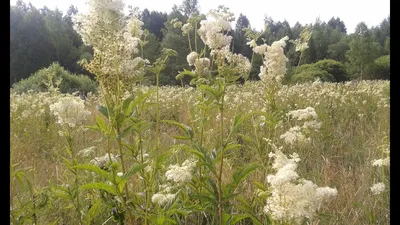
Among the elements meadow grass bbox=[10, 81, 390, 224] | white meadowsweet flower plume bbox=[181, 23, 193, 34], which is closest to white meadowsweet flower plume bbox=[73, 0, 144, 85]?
meadow grass bbox=[10, 81, 390, 224]

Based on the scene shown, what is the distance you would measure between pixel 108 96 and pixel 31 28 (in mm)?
30279

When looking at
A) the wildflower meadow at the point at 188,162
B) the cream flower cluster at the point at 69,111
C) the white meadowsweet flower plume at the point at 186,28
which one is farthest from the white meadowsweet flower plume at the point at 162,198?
the white meadowsweet flower plume at the point at 186,28

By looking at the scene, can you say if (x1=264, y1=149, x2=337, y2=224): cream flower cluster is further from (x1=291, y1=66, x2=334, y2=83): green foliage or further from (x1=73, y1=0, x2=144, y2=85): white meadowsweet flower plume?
(x1=291, y1=66, x2=334, y2=83): green foliage

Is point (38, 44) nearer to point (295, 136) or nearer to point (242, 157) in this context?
point (242, 157)

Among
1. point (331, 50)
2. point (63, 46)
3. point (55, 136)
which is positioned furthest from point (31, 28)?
point (55, 136)

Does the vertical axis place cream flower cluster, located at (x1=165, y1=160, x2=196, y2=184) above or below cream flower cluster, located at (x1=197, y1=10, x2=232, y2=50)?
below

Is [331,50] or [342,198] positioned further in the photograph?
[331,50]

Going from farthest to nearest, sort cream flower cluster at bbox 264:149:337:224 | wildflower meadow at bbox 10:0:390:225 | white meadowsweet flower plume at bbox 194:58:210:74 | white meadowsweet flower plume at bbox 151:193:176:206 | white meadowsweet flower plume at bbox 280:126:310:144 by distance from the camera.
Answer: white meadowsweet flower plume at bbox 194:58:210:74 < white meadowsweet flower plume at bbox 280:126:310:144 < white meadowsweet flower plume at bbox 151:193:176:206 < wildflower meadow at bbox 10:0:390:225 < cream flower cluster at bbox 264:149:337:224

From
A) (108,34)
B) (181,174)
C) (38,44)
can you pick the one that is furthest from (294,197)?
(38,44)

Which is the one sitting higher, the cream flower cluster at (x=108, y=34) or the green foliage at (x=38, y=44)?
the green foliage at (x=38, y=44)

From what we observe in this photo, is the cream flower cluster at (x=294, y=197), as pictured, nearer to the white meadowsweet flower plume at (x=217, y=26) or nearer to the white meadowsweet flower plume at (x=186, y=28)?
the white meadowsweet flower plume at (x=217, y=26)

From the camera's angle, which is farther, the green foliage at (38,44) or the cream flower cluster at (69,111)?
the green foliage at (38,44)

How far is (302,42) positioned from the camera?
2.85m
